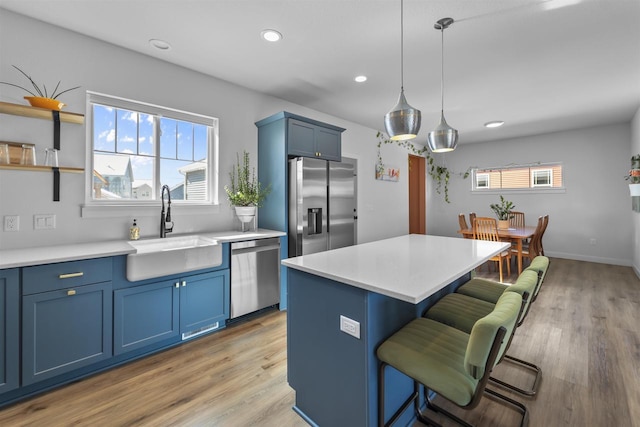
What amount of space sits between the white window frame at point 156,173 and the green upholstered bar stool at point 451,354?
8.40 ft

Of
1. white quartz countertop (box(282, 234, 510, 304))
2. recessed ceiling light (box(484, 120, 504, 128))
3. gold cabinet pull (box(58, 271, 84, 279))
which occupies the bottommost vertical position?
gold cabinet pull (box(58, 271, 84, 279))


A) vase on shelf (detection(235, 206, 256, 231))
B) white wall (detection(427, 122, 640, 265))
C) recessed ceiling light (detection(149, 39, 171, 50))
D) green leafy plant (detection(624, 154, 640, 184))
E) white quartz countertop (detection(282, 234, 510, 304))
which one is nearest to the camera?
white quartz countertop (detection(282, 234, 510, 304))

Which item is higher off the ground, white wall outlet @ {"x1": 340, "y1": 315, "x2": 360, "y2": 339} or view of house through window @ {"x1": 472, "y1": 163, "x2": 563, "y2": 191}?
view of house through window @ {"x1": 472, "y1": 163, "x2": 563, "y2": 191}

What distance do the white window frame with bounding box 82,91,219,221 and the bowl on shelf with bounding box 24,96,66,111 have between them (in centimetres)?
29

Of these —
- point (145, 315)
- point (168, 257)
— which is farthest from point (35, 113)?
point (145, 315)

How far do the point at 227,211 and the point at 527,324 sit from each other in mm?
3459

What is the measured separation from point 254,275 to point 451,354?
6.85 ft

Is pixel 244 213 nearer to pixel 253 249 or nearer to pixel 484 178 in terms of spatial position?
pixel 253 249

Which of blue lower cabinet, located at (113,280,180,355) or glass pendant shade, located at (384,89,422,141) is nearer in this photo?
glass pendant shade, located at (384,89,422,141)

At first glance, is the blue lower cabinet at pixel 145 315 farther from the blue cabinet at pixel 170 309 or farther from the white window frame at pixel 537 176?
the white window frame at pixel 537 176

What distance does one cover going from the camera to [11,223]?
2.14 meters

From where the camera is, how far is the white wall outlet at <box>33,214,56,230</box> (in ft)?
7.33

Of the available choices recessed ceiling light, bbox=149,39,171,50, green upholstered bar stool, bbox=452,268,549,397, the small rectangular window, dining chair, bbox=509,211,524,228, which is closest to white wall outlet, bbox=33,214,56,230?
recessed ceiling light, bbox=149,39,171,50

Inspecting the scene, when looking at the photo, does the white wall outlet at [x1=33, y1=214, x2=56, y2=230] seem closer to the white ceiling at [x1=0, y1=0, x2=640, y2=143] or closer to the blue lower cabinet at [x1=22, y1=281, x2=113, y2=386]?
the blue lower cabinet at [x1=22, y1=281, x2=113, y2=386]
